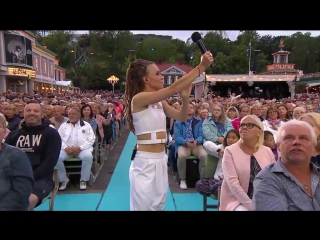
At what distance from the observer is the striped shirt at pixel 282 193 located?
6.01 feet

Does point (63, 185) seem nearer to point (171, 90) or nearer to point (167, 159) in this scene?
point (167, 159)

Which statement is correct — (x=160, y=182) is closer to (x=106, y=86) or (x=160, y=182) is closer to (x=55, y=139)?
(x=55, y=139)

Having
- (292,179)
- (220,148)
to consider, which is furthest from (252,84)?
(292,179)

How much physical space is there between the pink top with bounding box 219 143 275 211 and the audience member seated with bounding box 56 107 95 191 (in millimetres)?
3187

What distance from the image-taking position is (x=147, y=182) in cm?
234

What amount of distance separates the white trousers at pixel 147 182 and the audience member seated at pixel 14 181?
2.93ft

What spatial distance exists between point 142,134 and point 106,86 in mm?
50799

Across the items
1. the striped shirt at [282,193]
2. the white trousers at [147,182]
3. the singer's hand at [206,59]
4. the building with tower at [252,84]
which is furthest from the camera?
the building with tower at [252,84]

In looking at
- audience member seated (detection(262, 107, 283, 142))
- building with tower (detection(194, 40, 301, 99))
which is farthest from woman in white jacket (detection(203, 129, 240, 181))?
building with tower (detection(194, 40, 301, 99))

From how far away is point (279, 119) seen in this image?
6641 millimetres

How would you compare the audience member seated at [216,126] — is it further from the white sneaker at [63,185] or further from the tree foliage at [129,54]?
the tree foliage at [129,54]

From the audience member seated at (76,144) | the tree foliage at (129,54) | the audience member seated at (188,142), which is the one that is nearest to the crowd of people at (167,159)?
the audience member seated at (188,142)

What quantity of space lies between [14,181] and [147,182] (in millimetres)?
1091

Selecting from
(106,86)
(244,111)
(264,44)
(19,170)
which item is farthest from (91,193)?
(264,44)
